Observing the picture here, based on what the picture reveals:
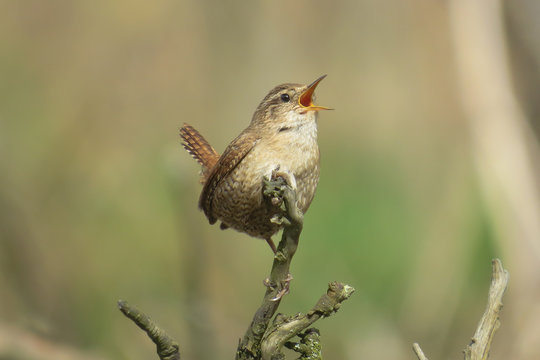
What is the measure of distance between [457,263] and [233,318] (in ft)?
6.99

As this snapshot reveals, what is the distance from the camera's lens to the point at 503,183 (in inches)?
199

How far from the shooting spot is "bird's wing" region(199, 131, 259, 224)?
10.1ft

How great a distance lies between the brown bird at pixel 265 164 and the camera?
116 inches

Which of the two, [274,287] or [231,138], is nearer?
[274,287]

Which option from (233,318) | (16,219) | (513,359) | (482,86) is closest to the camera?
(513,359)

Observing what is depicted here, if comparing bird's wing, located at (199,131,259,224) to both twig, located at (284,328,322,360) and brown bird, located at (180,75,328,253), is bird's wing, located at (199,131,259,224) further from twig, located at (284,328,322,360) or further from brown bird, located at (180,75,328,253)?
twig, located at (284,328,322,360)

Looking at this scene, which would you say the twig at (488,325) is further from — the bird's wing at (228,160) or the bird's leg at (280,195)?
the bird's wing at (228,160)

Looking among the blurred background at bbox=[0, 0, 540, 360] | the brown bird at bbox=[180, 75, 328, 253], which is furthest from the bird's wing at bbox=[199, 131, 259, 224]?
the blurred background at bbox=[0, 0, 540, 360]

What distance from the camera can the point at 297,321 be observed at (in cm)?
211

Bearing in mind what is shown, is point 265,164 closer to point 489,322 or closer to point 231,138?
point 489,322

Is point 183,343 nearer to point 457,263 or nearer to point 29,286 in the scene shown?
point 29,286

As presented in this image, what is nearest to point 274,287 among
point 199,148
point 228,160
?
point 228,160

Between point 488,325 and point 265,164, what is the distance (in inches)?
48.4

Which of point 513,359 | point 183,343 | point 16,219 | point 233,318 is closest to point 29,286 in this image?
point 16,219
